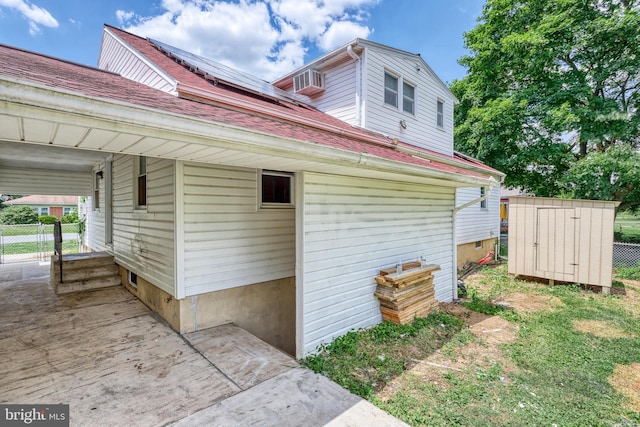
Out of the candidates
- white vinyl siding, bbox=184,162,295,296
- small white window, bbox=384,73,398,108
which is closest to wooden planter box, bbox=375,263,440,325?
white vinyl siding, bbox=184,162,295,296

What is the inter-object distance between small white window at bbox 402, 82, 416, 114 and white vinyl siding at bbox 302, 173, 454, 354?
354cm

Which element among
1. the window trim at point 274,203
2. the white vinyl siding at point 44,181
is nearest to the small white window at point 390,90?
the window trim at point 274,203

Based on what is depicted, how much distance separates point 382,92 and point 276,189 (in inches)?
179

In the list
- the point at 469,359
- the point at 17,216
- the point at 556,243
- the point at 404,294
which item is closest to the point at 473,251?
the point at 556,243

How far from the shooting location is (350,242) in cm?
449

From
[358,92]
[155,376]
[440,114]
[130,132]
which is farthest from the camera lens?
[440,114]

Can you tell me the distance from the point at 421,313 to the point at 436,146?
646cm

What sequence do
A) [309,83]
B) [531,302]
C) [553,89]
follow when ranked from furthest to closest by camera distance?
[553,89]
[309,83]
[531,302]

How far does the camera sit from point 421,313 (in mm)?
5285

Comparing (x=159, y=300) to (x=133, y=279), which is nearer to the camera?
(x=159, y=300)

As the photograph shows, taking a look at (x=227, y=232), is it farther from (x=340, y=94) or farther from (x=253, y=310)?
(x=340, y=94)

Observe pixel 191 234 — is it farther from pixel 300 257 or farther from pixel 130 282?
pixel 130 282

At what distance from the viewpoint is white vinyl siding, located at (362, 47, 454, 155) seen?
7.34 metres

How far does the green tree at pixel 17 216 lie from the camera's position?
80.3 ft
